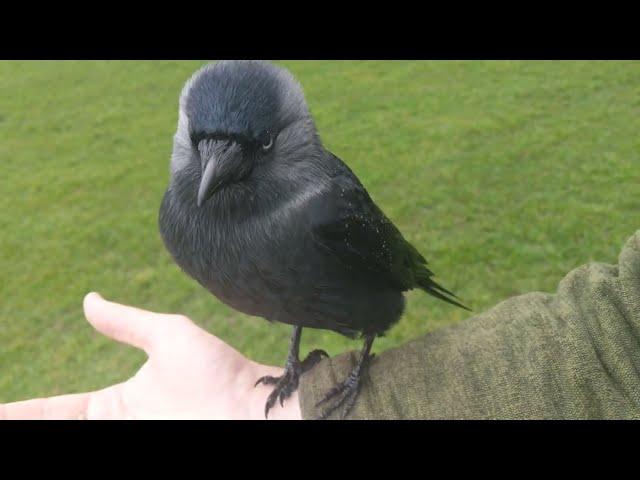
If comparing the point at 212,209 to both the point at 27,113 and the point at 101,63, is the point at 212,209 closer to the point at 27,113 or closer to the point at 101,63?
the point at 27,113

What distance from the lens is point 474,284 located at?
502 cm

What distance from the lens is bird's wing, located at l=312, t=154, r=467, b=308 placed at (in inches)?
86.4

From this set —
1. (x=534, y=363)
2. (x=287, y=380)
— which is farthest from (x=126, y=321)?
(x=534, y=363)

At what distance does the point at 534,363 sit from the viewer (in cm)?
234

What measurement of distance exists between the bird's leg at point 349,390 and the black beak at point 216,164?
1.22m

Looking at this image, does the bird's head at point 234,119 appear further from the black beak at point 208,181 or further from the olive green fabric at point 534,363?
the olive green fabric at point 534,363

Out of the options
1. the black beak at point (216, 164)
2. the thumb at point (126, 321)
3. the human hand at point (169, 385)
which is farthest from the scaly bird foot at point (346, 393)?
the black beak at point (216, 164)

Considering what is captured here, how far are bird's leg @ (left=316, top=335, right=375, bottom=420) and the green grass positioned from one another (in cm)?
175

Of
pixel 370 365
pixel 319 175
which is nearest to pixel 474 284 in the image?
pixel 370 365

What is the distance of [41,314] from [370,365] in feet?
12.5

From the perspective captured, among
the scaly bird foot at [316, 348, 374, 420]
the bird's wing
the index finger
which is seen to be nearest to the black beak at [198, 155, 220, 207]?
the bird's wing

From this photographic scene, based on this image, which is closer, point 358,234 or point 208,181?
point 208,181

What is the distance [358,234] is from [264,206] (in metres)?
0.46

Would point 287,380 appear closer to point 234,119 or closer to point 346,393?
point 346,393
